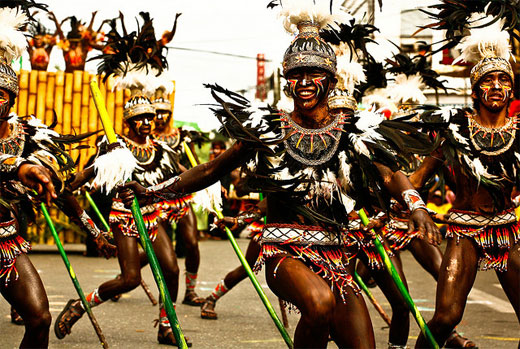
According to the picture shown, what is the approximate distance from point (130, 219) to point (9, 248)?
7.37 ft

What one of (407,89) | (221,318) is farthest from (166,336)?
(407,89)

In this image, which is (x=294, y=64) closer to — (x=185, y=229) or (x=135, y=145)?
(x=135, y=145)

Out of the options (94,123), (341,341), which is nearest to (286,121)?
(341,341)

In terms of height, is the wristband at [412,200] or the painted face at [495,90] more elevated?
the painted face at [495,90]

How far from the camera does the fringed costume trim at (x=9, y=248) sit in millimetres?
4937

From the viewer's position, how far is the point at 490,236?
18.2 feet

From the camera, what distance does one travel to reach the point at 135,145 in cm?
797

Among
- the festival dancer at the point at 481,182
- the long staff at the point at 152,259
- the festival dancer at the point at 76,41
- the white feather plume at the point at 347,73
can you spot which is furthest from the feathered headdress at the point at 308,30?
the festival dancer at the point at 76,41

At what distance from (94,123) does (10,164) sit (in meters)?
10.4

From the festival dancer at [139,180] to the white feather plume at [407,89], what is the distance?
2664 mm

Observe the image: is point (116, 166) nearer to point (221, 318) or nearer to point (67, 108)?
point (221, 318)

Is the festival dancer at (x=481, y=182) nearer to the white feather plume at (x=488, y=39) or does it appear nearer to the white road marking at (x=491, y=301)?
the white feather plume at (x=488, y=39)

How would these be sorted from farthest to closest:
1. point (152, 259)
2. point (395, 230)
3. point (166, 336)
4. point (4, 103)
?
point (395, 230)
point (166, 336)
point (4, 103)
point (152, 259)

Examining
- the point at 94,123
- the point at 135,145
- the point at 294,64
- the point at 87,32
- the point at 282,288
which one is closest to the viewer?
the point at 282,288
